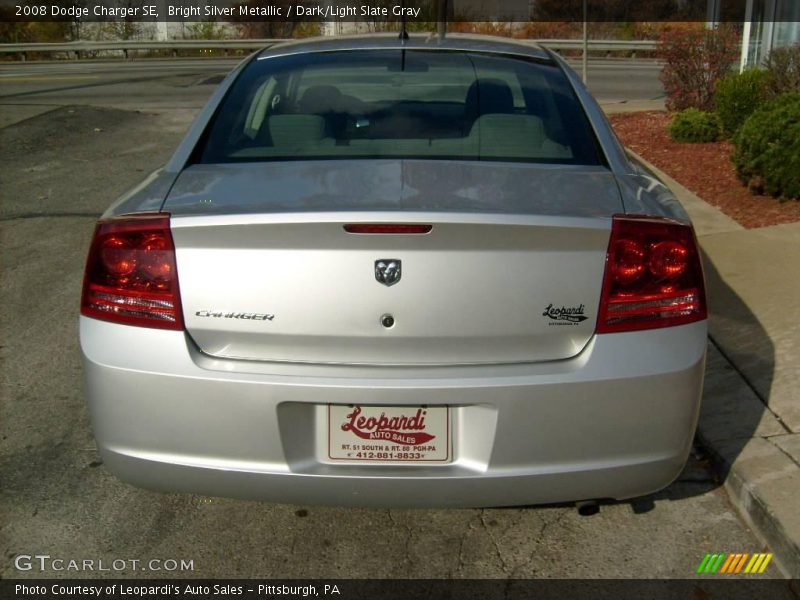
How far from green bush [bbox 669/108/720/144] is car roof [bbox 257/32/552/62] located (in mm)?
6922

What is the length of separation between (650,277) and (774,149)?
5.40 meters

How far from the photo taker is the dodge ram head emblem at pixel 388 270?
103 inches

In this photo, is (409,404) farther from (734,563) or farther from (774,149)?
(774,149)

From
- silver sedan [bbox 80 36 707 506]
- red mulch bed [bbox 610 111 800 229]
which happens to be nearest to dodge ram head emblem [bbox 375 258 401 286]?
silver sedan [bbox 80 36 707 506]

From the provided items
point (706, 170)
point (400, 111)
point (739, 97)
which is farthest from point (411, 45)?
point (739, 97)

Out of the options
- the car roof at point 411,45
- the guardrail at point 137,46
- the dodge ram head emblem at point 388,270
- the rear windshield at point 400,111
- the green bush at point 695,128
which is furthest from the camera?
the guardrail at point 137,46

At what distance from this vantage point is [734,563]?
10.3 feet

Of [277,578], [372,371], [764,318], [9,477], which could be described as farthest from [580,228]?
[764,318]

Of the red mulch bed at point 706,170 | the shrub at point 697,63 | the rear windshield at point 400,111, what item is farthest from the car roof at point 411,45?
the shrub at point 697,63

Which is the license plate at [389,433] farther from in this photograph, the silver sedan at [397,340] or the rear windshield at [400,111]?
the rear windshield at [400,111]

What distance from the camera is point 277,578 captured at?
10.1 feet

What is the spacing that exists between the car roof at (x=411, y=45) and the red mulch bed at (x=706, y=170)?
364 centimetres

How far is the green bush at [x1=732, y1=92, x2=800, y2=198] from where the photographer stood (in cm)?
745

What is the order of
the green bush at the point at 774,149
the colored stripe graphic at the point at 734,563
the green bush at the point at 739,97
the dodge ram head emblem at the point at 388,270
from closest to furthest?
1. the dodge ram head emblem at the point at 388,270
2. the colored stripe graphic at the point at 734,563
3. the green bush at the point at 774,149
4. the green bush at the point at 739,97
